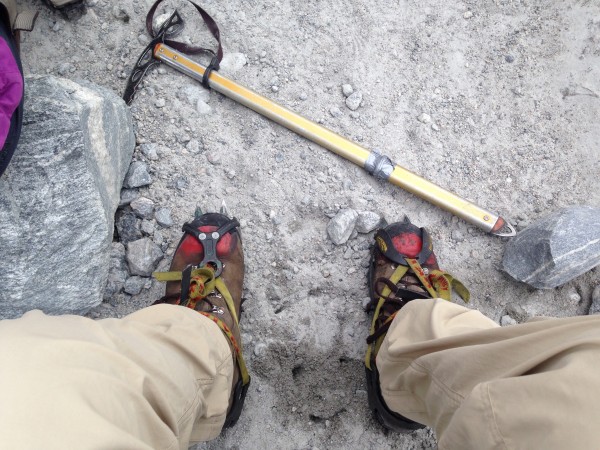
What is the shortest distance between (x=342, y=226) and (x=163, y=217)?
875 mm

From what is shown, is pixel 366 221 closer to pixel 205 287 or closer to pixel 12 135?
pixel 205 287

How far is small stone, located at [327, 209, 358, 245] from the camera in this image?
7.21 feet

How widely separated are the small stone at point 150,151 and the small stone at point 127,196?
0.64 feet

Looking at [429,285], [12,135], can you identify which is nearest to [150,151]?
[12,135]

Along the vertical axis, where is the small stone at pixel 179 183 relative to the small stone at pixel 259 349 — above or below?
above

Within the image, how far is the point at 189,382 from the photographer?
1319 mm

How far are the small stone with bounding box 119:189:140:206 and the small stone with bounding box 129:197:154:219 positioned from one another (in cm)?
2

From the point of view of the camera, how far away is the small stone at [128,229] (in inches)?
86.0

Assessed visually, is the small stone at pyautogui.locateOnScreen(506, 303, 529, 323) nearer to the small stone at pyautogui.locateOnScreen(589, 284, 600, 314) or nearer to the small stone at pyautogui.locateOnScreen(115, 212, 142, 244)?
the small stone at pyautogui.locateOnScreen(589, 284, 600, 314)

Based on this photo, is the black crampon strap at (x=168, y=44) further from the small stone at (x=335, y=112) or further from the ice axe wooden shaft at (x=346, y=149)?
the small stone at (x=335, y=112)

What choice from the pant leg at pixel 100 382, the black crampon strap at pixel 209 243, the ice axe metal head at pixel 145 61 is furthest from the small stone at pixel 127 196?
the pant leg at pixel 100 382

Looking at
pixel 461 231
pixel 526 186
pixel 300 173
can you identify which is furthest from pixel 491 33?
pixel 300 173

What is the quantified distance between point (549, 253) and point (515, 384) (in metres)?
1.30

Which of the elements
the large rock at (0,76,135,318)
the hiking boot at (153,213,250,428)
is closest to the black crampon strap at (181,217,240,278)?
the hiking boot at (153,213,250,428)
